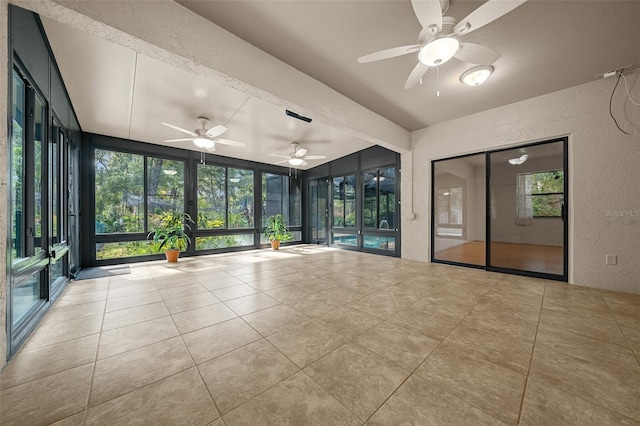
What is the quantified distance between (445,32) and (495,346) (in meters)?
2.78

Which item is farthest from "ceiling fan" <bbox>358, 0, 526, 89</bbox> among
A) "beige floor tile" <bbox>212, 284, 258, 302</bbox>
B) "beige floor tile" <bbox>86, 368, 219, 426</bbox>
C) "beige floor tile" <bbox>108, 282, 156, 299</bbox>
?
"beige floor tile" <bbox>108, 282, 156, 299</bbox>

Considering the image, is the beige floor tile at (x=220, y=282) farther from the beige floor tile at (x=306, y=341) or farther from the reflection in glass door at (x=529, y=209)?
the reflection in glass door at (x=529, y=209)

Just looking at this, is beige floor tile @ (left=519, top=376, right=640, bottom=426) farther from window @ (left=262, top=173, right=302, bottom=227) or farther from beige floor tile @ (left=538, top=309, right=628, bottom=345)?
window @ (left=262, top=173, right=302, bottom=227)

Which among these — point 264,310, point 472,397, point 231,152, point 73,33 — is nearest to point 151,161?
point 231,152

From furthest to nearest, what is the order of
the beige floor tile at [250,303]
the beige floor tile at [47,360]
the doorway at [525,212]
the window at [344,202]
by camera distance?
the window at [344,202], the doorway at [525,212], the beige floor tile at [250,303], the beige floor tile at [47,360]

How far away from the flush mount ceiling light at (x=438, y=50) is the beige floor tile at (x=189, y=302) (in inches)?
139

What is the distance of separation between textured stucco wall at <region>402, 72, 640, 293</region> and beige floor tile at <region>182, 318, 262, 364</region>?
4739mm

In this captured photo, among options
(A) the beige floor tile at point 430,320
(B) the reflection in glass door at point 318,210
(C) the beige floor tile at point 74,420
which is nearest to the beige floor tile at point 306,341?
(A) the beige floor tile at point 430,320

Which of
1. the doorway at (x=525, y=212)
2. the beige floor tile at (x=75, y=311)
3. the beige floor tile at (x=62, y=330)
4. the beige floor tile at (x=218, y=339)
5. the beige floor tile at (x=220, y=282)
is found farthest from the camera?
the doorway at (x=525, y=212)

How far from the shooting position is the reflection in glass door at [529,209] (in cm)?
373

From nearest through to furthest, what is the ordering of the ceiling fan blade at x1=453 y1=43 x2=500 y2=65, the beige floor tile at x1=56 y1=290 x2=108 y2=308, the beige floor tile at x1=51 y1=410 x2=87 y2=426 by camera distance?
the beige floor tile at x1=51 y1=410 x2=87 y2=426 → the ceiling fan blade at x1=453 y1=43 x2=500 y2=65 → the beige floor tile at x1=56 y1=290 x2=108 y2=308

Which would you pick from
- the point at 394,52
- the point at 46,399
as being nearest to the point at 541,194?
the point at 394,52

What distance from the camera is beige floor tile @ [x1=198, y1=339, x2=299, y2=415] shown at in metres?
1.34

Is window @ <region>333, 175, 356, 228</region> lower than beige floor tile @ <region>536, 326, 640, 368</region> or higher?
higher
